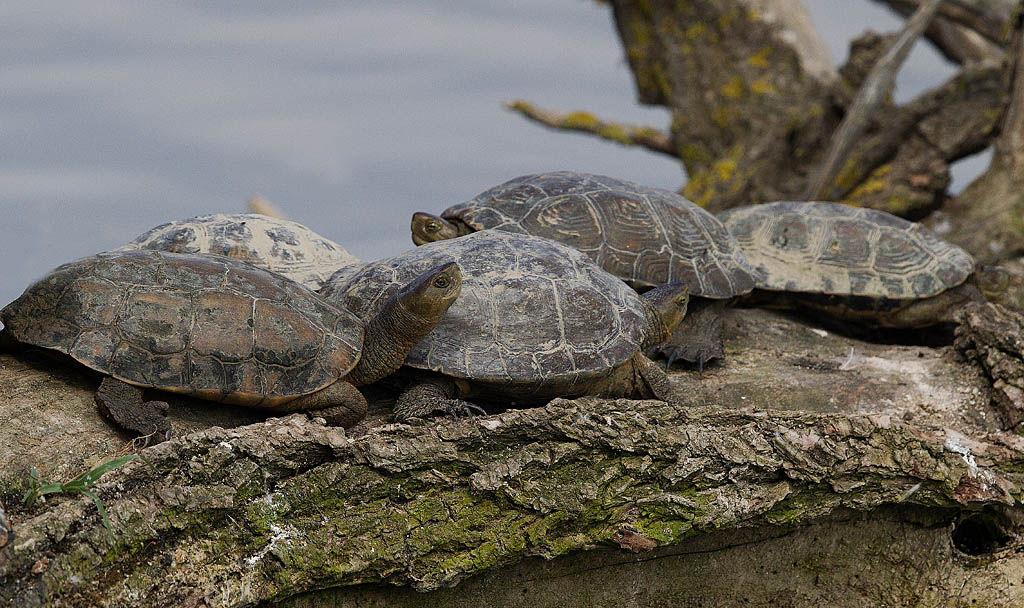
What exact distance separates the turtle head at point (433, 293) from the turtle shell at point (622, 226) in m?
1.60

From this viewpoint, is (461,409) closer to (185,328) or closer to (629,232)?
(185,328)

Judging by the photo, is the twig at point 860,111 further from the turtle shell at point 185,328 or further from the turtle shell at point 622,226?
the turtle shell at point 185,328

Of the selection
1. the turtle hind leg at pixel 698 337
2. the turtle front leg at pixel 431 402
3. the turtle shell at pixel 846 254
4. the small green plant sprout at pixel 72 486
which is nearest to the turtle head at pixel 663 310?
the turtle hind leg at pixel 698 337

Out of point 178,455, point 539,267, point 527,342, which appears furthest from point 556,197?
point 178,455

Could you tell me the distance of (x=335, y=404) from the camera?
3.86 m

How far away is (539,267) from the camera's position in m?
4.32

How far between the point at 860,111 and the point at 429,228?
654 centimetres

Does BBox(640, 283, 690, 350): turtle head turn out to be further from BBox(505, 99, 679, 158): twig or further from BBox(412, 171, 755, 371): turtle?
BBox(505, 99, 679, 158): twig

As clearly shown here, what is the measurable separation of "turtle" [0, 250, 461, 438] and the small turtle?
3.36 meters

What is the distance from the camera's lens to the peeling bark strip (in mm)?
3172

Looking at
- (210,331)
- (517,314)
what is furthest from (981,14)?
(210,331)

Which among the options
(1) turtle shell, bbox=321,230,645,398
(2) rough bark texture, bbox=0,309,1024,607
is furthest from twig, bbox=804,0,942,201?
(1) turtle shell, bbox=321,230,645,398

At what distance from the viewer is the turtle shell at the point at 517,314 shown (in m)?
3.98

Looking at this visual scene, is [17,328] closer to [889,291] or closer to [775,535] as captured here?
[775,535]
